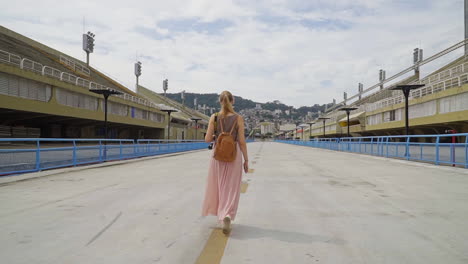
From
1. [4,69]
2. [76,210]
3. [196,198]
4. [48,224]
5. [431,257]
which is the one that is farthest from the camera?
[4,69]

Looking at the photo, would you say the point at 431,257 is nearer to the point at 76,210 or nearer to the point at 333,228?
the point at 333,228

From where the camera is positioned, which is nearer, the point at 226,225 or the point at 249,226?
the point at 226,225

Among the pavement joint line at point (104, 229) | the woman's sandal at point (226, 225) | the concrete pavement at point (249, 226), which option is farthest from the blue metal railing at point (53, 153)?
the woman's sandal at point (226, 225)

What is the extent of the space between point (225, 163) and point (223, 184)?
10.2 inches

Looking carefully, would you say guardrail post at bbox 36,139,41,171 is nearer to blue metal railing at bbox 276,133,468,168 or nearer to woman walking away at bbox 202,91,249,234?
woman walking away at bbox 202,91,249,234

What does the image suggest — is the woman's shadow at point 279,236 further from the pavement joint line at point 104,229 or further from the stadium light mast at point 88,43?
the stadium light mast at point 88,43

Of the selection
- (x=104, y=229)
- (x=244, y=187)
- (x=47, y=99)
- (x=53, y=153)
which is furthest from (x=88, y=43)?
(x=104, y=229)

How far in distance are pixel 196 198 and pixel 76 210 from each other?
2.01 metres

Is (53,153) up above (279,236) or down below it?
above

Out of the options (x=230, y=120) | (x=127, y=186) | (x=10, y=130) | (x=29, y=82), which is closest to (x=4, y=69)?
(x=29, y=82)

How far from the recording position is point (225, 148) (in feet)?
12.8

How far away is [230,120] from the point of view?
4.10 m

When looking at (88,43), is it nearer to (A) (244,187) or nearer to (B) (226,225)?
(A) (244,187)

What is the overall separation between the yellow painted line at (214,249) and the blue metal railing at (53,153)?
7.87 metres
